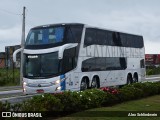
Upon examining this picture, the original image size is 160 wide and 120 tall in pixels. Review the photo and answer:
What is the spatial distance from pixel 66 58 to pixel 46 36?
1.73 metres

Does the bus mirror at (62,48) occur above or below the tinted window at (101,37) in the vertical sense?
below

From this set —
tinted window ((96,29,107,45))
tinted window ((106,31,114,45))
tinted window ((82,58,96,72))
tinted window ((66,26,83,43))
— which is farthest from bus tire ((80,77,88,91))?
tinted window ((106,31,114,45))

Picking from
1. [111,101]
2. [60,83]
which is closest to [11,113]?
[111,101]

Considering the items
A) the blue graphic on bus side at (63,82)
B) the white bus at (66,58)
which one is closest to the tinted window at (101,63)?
the white bus at (66,58)

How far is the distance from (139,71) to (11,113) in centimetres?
2163

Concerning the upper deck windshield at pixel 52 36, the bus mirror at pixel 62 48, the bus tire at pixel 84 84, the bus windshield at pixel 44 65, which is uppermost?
the upper deck windshield at pixel 52 36

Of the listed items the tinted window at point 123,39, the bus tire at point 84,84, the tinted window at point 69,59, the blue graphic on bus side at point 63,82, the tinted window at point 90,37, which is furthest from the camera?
the tinted window at point 123,39

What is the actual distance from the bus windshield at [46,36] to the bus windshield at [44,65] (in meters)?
0.85

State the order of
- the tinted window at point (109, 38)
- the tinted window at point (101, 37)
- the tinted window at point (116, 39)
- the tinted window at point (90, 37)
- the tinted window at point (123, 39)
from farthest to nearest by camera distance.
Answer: the tinted window at point (123, 39)
the tinted window at point (116, 39)
the tinted window at point (109, 38)
the tinted window at point (101, 37)
the tinted window at point (90, 37)

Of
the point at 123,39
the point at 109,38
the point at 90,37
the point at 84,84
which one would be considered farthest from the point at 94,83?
the point at 123,39

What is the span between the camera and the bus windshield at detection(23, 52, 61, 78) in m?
21.2

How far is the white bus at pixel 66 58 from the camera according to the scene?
21.2 metres

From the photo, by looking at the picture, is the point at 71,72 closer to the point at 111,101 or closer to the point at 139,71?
the point at 111,101

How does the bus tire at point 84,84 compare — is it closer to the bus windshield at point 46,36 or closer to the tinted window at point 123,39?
the bus windshield at point 46,36
